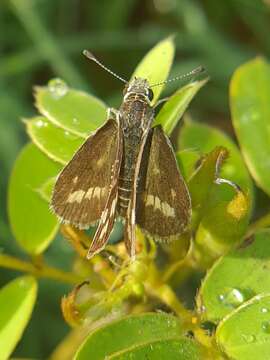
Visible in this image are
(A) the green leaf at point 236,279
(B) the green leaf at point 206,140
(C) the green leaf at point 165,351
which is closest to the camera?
(C) the green leaf at point 165,351

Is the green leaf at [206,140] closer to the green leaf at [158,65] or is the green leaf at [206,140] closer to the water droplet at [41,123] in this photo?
the green leaf at [158,65]

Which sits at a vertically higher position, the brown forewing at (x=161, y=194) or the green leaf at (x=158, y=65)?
the green leaf at (x=158, y=65)

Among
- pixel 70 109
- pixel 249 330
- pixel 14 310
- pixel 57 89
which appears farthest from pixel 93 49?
pixel 249 330

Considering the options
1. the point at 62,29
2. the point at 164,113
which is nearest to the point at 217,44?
→ the point at 62,29

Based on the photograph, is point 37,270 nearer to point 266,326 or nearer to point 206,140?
point 206,140

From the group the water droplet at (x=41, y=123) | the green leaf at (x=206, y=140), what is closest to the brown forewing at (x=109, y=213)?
the water droplet at (x=41, y=123)

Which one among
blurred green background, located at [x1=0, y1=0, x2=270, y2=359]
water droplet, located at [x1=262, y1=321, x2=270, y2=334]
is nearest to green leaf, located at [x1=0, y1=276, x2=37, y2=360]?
water droplet, located at [x1=262, y1=321, x2=270, y2=334]
